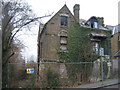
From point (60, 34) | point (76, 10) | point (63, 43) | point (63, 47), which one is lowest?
point (63, 47)

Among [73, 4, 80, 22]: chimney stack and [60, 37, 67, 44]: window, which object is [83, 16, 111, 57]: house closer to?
[73, 4, 80, 22]: chimney stack

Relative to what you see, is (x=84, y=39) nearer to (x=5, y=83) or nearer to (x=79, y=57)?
(x=79, y=57)

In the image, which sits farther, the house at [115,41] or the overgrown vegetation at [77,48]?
the house at [115,41]

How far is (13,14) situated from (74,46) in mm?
10695

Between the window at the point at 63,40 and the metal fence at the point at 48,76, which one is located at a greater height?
the window at the point at 63,40

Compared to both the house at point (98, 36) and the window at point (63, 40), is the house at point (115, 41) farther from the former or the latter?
the window at point (63, 40)

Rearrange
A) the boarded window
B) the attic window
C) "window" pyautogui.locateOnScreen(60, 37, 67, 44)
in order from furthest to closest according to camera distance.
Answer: the attic window
"window" pyautogui.locateOnScreen(60, 37, 67, 44)
the boarded window

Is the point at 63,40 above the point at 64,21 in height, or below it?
below

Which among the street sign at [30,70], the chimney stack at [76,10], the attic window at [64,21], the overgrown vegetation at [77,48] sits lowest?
the street sign at [30,70]

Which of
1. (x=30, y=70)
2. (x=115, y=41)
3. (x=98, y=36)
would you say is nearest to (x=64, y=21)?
(x=98, y=36)

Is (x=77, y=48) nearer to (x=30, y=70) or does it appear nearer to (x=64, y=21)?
(x=64, y=21)

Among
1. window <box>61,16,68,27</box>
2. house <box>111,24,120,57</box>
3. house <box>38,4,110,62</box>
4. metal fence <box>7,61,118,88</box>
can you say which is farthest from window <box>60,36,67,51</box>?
house <box>111,24,120,57</box>

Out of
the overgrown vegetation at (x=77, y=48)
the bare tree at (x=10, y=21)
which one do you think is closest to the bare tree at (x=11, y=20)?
the bare tree at (x=10, y=21)

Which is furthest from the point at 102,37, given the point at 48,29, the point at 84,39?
the point at 48,29
